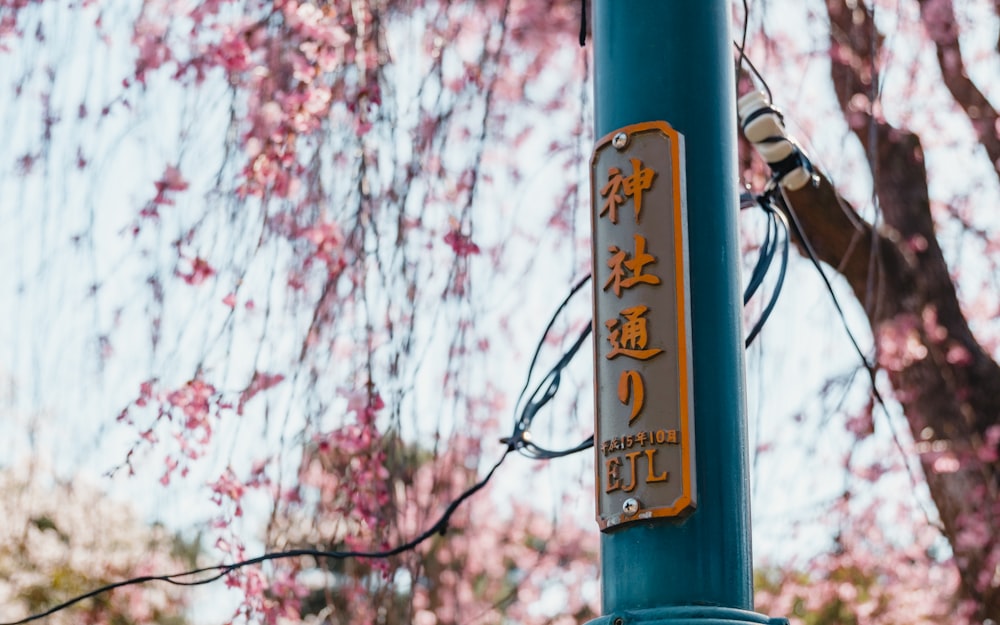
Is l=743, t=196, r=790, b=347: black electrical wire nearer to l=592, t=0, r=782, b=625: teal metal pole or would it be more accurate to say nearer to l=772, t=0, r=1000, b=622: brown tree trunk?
l=592, t=0, r=782, b=625: teal metal pole

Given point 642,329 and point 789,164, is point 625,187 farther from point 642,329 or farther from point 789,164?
point 789,164

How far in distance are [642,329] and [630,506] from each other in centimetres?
27

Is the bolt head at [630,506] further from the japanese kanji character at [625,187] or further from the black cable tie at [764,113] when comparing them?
the black cable tie at [764,113]

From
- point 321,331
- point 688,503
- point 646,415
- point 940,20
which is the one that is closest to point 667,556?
point 688,503

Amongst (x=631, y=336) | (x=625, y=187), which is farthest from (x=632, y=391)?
(x=625, y=187)

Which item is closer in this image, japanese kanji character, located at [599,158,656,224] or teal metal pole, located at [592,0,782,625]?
teal metal pole, located at [592,0,782,625]

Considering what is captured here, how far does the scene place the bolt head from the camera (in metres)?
1.86

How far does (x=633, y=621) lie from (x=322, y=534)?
7.89 ft

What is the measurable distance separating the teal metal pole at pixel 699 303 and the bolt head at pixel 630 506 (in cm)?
2

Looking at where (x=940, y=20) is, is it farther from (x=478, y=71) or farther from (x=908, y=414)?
(x=478, y=71)

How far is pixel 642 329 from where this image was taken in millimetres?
1940

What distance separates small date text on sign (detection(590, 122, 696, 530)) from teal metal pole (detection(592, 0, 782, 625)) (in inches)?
1.2

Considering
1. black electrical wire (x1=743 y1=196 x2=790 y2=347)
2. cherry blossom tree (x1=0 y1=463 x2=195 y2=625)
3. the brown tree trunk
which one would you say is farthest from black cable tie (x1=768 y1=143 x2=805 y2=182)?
cherry blossom tree (x1=0 y1=463 x2=195 y2=625)

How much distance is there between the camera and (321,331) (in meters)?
3.93
